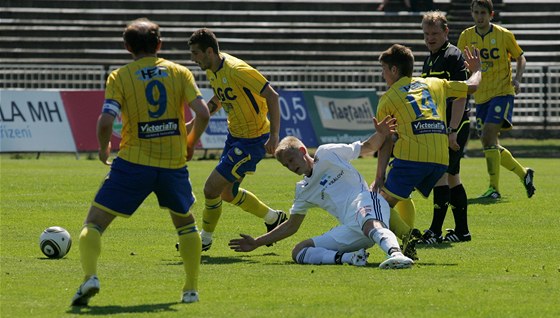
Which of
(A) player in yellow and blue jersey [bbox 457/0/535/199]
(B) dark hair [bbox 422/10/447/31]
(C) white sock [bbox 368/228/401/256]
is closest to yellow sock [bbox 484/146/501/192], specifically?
(A) player in yellow and blue jersey [bbox 457/0/535/199]

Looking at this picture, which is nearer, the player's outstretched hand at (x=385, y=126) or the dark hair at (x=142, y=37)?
the dark hair at (x=142, y=37)

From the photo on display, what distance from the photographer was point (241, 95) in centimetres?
1134

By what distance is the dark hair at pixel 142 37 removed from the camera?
8.04 metres

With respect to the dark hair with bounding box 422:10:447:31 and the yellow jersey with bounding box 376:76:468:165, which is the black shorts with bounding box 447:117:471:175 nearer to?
the dark hair with bounding box 422:10:447:31

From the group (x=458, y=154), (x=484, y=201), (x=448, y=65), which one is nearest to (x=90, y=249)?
(x=448, y=65)

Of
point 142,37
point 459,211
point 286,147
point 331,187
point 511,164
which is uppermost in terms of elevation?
point 142,37

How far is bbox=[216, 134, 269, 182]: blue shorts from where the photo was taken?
11.4 m

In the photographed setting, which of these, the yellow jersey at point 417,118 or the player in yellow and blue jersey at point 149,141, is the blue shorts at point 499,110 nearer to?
the yellow jersey at point 417,118

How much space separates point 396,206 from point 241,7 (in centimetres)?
2497

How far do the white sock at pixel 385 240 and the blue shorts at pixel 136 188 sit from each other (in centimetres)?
203

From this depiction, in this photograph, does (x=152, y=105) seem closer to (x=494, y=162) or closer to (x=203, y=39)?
(x=203, y=39)

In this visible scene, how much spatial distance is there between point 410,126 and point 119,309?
3732 millimetres

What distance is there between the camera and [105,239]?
1209cm

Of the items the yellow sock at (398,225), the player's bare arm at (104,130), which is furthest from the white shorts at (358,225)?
the player's bare arm at (104,130)
